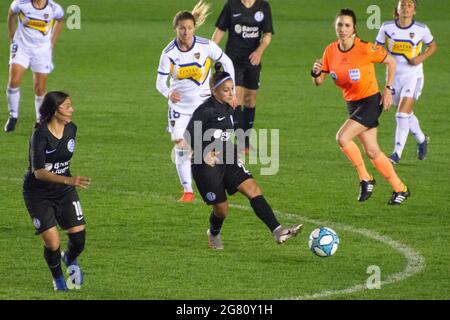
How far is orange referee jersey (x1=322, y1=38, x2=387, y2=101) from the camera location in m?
15.7

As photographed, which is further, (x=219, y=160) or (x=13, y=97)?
(x=13, y=97)

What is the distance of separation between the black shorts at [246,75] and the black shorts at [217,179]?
693cm

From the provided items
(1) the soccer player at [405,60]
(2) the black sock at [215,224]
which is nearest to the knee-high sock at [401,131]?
(1) the soccer player at [405,60]

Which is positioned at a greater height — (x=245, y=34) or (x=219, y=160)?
(x=245, y=34)

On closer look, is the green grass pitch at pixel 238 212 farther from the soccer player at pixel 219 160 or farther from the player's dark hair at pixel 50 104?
the player's dark hair at pixel 50 104

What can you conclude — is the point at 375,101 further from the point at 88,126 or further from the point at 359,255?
the point at 88,126

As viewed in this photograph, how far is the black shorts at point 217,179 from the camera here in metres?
13.0

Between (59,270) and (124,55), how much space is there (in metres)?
24.2

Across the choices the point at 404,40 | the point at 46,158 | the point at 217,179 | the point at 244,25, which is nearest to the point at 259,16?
the point at 244,25

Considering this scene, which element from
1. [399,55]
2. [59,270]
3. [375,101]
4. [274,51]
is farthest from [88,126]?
[274,51]

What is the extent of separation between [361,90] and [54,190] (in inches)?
218

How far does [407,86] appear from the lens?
18.9 metres

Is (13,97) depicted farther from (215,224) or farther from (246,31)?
(215,224)

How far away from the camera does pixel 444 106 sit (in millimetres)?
25594
